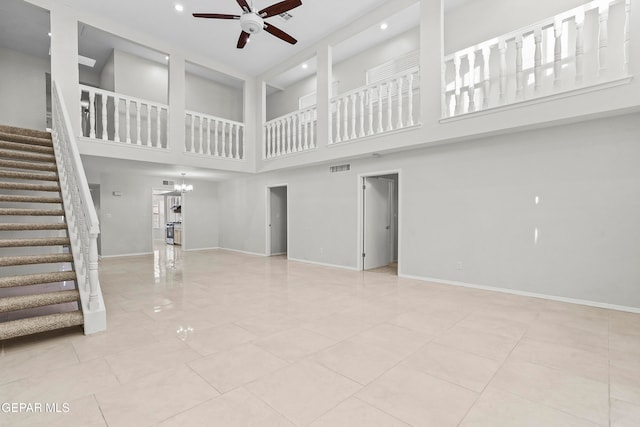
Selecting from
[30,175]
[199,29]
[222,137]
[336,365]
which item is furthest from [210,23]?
[336,365]

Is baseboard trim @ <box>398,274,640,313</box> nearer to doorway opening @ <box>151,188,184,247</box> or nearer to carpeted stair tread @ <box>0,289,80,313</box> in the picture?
carpeted stair tread @ <box>0,289,80,313</box>

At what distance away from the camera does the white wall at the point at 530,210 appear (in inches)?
149

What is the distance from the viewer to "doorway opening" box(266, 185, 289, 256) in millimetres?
8875

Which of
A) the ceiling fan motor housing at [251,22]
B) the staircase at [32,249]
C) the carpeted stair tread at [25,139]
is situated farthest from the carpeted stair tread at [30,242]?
the ceiling fan motor housing at [251,22]

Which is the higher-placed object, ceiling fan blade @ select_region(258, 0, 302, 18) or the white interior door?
ceiling fan blade @ select_region(258, 0, 302, 18)

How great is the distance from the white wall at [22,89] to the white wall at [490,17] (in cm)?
1016

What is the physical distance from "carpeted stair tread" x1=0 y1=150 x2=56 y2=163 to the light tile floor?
8.43 ft

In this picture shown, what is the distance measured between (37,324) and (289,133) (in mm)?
5939

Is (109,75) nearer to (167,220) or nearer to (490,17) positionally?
(167,220)

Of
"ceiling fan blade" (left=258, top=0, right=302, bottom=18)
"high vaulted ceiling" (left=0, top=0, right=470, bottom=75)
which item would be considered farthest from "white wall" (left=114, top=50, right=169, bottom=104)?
"ceiling fan blade" (left=258, top=0, right=302, bottom=18)

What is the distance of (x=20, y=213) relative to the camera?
3.75 m

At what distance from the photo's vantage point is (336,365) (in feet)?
7.88

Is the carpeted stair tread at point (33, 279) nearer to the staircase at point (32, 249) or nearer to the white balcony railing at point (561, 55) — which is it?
the staircase at point (32, 249)

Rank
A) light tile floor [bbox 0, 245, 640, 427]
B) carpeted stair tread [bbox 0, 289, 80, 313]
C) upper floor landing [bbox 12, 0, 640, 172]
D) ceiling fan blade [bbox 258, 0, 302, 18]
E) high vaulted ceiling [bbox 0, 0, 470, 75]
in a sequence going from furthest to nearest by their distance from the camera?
high vaulted ceiling [bbox 0, 0, 470, 75], upper floor landing [bbox 12, 0, 640, 172], ceiling fan blade [bbox 258, 0, 302, 18], carpeted stair tread [bbox 0, 289, 80, 313], light tile floor [bbox 0, 245, 640, 427]
